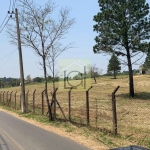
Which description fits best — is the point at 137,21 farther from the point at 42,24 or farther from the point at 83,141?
the point at 83,141

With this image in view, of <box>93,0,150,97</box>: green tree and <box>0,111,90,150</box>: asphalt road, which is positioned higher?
<box>93,0,150,97</box>: green tree

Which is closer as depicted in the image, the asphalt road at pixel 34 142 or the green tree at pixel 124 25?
the asphalt road at pixel 34 142

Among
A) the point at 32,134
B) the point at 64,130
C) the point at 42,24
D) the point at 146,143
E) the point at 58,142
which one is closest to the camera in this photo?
the point at 146,143

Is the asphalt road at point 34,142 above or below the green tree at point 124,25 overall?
below

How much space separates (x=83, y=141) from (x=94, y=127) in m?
2.08

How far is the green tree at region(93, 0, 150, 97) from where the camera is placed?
Answer: 30.5 m

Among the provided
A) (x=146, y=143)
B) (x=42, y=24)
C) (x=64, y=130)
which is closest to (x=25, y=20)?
(x=42, y=24)

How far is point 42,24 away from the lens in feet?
55.4

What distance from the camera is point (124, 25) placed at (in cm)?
3050

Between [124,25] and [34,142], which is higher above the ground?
[124,25]

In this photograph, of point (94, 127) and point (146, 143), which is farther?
point (94, 127)

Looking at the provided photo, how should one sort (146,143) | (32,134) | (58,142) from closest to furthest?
1. (146,143)
2. (58,142)
3. (32,134)

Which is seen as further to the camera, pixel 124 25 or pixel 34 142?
pixel 124 25

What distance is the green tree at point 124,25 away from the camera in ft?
100
